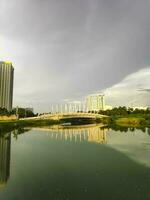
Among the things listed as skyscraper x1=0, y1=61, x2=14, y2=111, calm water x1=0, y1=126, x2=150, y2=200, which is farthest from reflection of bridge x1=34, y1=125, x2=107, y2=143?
skyscraper x1=0, y1=61, x2=14, y2=111

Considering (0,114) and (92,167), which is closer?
(92,167)

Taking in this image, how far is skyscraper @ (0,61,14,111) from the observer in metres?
139

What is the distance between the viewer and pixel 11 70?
14600 centimetres

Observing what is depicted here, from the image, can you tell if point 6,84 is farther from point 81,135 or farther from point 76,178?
point 76,178

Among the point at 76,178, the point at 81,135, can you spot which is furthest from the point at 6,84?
the point at 76,178

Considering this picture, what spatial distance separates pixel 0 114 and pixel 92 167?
8544cm

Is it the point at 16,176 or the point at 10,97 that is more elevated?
A: the point at 10,97

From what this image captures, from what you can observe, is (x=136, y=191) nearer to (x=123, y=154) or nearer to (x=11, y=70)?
(x=123, y=154)

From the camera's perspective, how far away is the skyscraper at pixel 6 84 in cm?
13862

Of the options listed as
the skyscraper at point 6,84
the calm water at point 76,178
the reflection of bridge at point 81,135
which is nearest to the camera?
the calm water at point 76,178

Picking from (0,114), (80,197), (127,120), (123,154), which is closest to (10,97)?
(0,114)


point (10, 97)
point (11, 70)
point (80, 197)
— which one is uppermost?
point (11, 70)

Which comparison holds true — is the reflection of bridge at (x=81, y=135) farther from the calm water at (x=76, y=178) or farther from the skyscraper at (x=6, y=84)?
the skyscraper at (x=6, y=84)

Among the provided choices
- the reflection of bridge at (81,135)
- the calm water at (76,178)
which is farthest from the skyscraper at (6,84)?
the calm water at (76,178)
